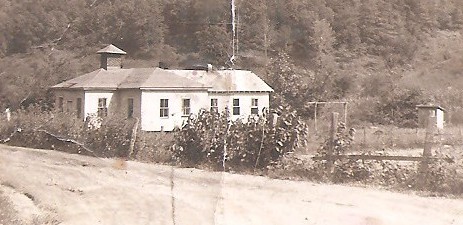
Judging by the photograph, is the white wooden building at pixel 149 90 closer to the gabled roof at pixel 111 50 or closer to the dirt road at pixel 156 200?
the gabled roof at pixel 111 50

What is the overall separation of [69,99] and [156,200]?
0.55 m

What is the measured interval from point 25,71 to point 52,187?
47 cm

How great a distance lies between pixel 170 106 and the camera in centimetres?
214

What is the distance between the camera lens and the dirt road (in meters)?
2.17

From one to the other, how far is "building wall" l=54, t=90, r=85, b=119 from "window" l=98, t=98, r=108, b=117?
57 mm

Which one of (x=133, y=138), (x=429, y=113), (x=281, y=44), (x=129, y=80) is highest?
(x=281, y=44)

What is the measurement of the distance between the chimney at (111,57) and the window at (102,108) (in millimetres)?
128

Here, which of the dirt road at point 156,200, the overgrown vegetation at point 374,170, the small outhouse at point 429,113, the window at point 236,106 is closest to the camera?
the dirt road at point 156,200

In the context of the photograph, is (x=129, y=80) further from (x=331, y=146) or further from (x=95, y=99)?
(x=331, y=146)

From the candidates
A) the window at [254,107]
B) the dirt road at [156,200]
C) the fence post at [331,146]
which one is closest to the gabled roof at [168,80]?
the window at [254,107]

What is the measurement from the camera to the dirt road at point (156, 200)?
217cm

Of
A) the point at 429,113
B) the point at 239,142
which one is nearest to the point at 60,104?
the point at 239,142

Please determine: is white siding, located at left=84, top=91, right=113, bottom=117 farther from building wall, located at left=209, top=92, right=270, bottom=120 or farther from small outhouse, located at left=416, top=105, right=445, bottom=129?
small outhouse, located at left=416, top=105, right=445, bottom=129

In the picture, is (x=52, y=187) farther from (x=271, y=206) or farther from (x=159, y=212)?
(x=271, y=206)
